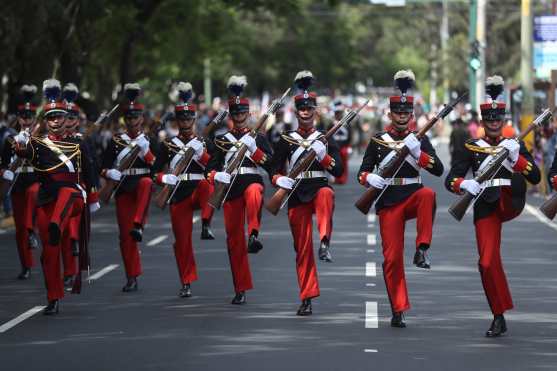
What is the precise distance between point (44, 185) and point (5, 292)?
1.92m

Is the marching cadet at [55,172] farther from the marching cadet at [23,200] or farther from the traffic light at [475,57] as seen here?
the traffic light at [475,57]

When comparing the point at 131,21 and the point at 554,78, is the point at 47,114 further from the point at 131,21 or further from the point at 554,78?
the point at 131,21

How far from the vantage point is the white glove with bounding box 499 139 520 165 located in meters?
13.4

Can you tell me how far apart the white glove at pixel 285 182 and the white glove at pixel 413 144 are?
1345mm

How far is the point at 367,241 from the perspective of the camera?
75.9 ft

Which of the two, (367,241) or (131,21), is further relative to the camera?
(131,21)

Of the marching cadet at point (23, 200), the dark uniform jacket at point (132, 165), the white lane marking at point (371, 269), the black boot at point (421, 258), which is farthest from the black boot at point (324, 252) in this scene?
the marching cadet at point (23, 200)

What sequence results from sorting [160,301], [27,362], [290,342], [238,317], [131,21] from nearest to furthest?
[27,362], [290,342], [238,317], [160,301], [131,21]

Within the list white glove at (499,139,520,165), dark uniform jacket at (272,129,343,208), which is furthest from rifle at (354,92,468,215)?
dark uniform jacket at (272,129,343,208)

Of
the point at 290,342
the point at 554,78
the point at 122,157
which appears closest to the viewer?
the point at 290,342

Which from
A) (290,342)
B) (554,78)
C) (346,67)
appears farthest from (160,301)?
(346,67)

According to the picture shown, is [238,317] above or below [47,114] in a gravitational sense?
below

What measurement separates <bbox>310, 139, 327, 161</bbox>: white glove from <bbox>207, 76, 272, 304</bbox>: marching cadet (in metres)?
0.86

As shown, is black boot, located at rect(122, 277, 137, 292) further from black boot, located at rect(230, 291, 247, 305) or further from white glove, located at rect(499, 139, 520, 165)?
white glove, located at rect(499, 139, 520, 165)
